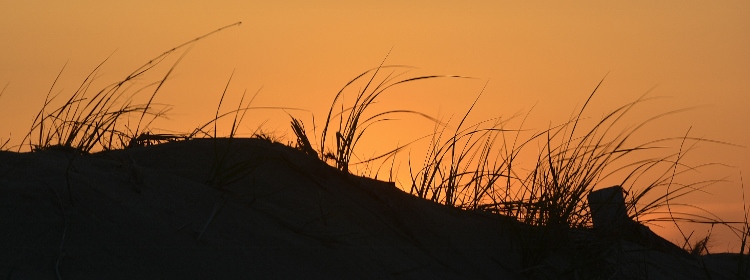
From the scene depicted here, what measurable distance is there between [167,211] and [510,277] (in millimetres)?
1096

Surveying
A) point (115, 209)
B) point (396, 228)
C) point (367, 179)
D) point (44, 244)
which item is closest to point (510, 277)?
point (396, 228)

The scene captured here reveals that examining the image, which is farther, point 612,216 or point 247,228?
point 612,216

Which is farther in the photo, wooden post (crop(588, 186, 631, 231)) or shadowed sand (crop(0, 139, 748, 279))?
wooden post (crop(588, 186, 631, 231))

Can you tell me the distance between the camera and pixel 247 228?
7.57 ft

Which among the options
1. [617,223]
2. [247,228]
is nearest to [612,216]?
[617,223]

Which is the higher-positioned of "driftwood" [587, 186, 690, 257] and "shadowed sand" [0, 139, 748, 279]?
"driftwood" [587, 186, 690, 257]

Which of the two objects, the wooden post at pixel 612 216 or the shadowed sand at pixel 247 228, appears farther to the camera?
the wooden post at pixel 612 216

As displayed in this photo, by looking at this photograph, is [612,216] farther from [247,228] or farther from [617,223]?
[247,228]

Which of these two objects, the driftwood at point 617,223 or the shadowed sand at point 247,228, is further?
the driftwood at point 617,223

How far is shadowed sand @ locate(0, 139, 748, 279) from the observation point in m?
1.92

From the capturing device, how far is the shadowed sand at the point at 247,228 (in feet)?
6.31

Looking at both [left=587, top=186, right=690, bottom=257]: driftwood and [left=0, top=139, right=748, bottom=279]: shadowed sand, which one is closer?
[left=0, top=139, right=748, bottom=279]: shadowed sand

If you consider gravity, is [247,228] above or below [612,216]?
below

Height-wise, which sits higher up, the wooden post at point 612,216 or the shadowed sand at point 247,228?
the wooden post at point 612,216
